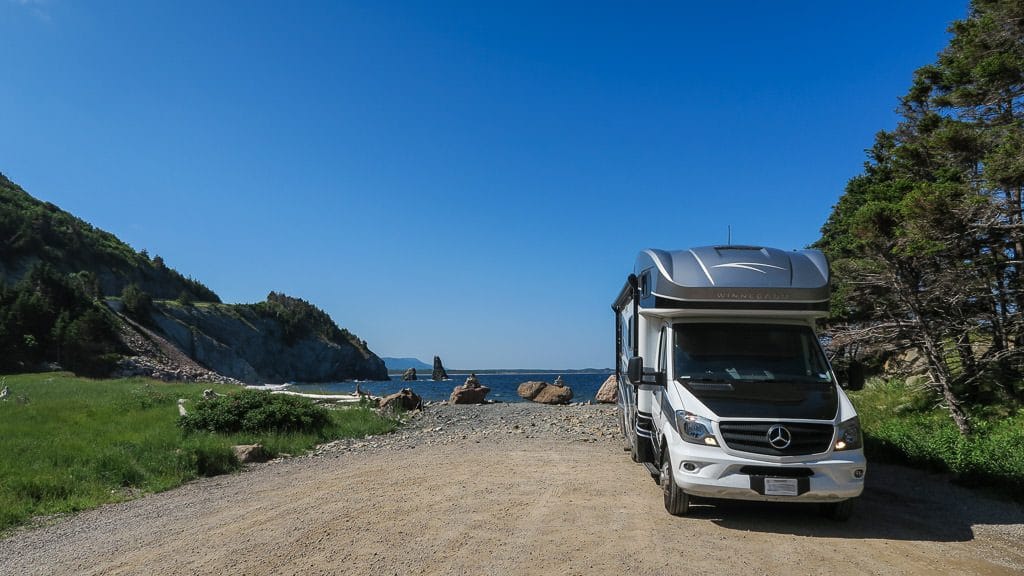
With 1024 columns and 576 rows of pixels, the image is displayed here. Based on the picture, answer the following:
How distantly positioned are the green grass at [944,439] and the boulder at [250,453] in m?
12.7

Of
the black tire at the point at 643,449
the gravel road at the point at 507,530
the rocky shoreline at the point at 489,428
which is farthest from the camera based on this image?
the rocky shoreline at the point at 489,428

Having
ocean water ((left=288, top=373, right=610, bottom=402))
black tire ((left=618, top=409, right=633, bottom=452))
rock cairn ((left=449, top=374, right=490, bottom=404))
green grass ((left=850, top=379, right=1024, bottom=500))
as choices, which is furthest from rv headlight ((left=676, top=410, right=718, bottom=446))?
ocean water ((left=288, top=373, right=610, bottom=402))

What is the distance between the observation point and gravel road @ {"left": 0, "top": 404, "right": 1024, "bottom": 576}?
598 centimetres

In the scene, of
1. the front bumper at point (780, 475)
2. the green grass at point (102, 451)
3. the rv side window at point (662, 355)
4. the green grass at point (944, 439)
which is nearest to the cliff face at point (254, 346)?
the green grass at point (102, 451)

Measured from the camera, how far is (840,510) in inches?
291

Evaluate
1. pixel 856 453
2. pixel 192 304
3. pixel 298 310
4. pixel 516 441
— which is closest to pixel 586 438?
pixel 516 441

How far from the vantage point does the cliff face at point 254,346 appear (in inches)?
3691

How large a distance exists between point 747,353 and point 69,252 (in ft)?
356

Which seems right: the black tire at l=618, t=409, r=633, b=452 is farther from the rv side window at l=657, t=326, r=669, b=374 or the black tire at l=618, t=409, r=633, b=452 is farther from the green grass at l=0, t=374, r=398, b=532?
the green grass at l=0, t=374, r=398, b=532

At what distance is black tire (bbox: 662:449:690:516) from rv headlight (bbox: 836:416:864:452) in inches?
72.3

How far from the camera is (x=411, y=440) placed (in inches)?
671

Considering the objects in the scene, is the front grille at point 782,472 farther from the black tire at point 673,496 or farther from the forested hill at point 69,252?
the forested hill at point 69,252

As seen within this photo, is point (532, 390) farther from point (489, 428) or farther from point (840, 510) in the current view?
point (840, 510)

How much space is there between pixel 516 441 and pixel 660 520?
8881mm
